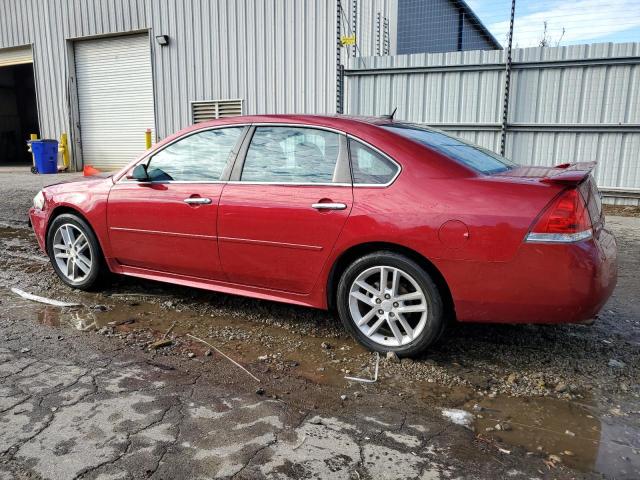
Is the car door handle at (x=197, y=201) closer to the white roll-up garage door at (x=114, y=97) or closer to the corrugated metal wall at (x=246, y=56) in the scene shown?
the corrugated metal wall at (x=246, y=56)

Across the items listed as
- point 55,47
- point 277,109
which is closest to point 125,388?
point 277,109

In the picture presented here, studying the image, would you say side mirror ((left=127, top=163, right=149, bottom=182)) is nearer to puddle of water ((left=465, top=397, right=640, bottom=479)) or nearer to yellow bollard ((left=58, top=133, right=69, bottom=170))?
→ puddle of water ((left=465, top=397, right=640, bottom=479))

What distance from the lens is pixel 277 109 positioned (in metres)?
13.1

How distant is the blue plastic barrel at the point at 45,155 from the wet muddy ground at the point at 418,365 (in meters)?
12.2

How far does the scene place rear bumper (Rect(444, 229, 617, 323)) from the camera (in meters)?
2.94

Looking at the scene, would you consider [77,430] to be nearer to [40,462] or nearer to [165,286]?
[40,462]

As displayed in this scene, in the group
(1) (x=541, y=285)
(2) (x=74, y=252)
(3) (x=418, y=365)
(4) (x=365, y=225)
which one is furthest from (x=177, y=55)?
(1) (x=541, y=285)

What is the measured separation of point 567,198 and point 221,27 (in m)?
12.3

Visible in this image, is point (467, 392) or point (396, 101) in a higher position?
point (396, 101)

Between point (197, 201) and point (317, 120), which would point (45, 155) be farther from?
point (317, 120)

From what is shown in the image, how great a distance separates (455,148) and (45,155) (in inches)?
599

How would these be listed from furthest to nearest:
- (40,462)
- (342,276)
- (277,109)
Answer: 1. (277,109)
2. (342,276)
3. (40,462)

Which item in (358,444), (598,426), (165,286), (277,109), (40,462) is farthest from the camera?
(277,109)

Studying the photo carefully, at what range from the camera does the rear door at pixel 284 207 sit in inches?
138
